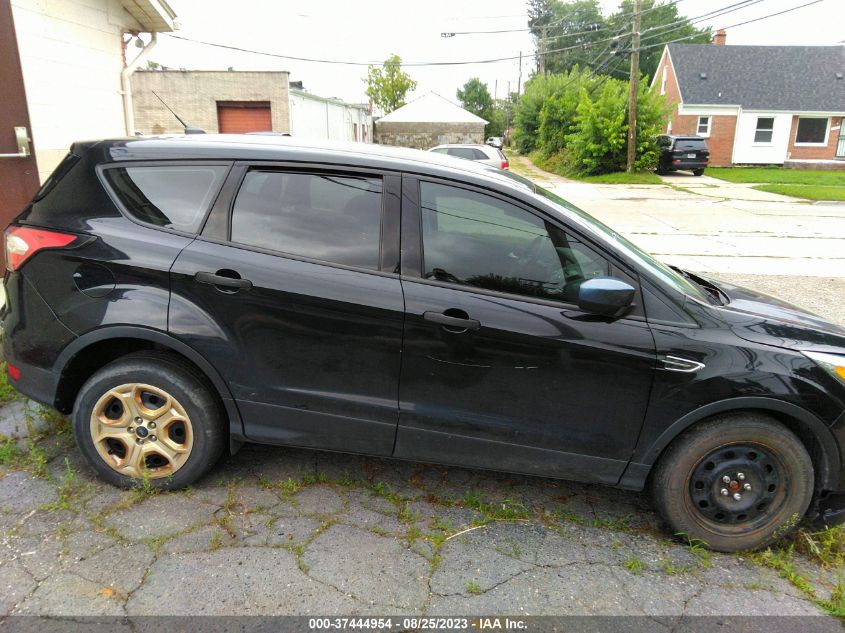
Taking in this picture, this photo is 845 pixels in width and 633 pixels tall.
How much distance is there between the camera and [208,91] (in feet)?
85.0

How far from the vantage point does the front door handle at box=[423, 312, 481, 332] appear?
9.05ft

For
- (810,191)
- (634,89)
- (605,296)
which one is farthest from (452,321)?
(634,89)

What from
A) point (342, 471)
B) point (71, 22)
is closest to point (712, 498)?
point (342, 471)

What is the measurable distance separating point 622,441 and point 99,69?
856cm

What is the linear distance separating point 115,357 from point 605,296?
2489 millimetres

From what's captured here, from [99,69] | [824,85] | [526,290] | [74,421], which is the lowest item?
[74,421]

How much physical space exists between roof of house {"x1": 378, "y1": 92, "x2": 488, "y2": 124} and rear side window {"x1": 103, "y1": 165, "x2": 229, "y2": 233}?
37.8 metres

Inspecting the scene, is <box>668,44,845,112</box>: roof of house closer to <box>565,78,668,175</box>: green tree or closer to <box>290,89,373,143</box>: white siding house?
<box>565,78,668,175</box>: green tree

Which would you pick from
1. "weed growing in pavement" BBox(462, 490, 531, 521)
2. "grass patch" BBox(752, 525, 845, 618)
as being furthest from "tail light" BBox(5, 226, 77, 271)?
"grass patch" BBox(752, 525, 845, 618)

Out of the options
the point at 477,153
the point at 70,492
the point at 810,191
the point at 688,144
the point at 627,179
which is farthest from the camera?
the point at 688,144

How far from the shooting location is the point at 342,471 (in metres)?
3.44

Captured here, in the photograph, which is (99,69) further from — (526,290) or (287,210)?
(526,290)

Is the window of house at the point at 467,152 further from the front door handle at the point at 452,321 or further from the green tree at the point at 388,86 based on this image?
the green tree at the point at 388,86

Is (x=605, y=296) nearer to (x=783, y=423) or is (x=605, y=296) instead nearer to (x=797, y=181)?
(x=783, y=423)
